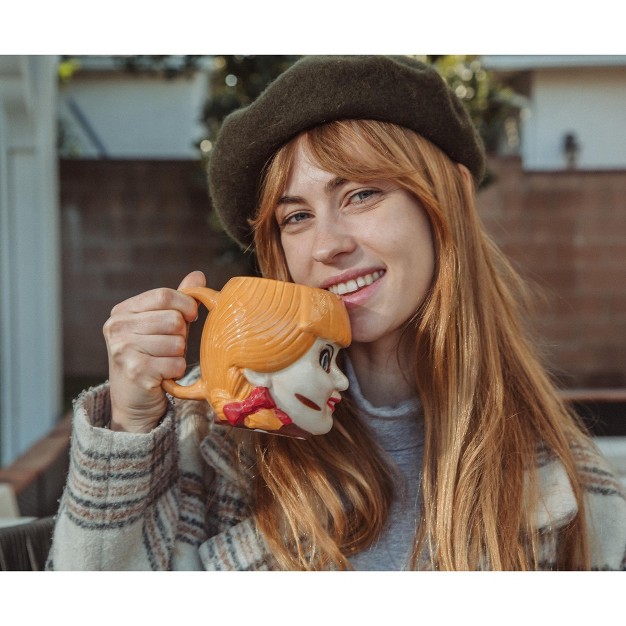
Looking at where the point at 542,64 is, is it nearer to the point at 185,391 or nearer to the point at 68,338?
the point at 68,338

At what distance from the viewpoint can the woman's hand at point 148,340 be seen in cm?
91

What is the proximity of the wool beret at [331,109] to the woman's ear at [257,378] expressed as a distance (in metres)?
0.40

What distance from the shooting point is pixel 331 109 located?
40.4 inches

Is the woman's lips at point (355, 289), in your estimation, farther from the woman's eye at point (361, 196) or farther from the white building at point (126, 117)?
the white building at point (126, 117)

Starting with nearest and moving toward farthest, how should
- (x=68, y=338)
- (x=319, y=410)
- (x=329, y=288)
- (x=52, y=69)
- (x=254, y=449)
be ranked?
(x=319, y=410) < (x=329, y=288) < (x=254, y=449) < (x=52, y=69) < (x=68, y=338)

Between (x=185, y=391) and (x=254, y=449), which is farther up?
(x=185, y=391)

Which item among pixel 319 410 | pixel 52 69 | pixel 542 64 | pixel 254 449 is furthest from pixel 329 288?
pixel 542 64

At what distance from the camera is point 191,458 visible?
1184 mm

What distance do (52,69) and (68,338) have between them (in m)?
1.64

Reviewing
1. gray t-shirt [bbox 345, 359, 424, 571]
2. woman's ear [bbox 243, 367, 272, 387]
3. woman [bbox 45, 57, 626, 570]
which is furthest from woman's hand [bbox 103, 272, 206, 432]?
gray t-shirt [bbox 345, 359, 424, 571]

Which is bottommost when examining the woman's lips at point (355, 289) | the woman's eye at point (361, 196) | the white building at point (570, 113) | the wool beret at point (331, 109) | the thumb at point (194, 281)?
the woman's lips at point (355, 289)

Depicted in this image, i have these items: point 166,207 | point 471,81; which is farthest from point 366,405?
point 166,207

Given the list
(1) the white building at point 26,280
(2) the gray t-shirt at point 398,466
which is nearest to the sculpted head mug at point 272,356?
(2) the gray t-shirt at point 398,466
